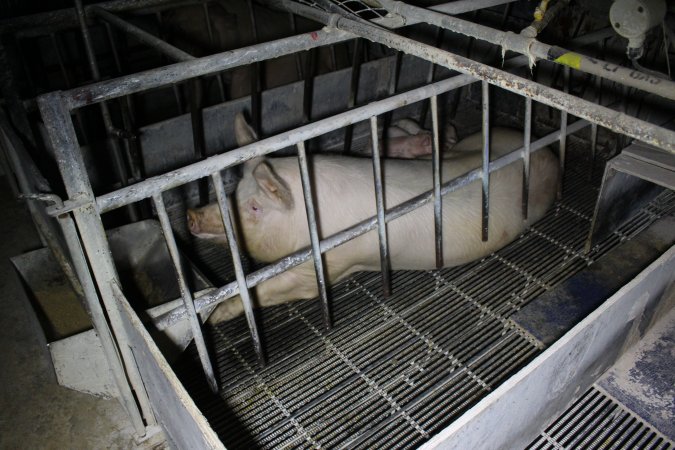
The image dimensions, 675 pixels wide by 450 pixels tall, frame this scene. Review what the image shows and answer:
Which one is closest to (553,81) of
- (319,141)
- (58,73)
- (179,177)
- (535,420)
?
(319,141)

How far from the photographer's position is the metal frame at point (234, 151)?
1.61 metres

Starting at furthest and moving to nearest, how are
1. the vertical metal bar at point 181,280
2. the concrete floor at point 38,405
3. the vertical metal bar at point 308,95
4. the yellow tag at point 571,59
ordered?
the vertical metal bar at point 308,95
the concrete floor at point 38,405
the vertical metal bar at point 181,280
the yellow tag at point 571,59

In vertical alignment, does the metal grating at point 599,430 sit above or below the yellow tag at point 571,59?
below

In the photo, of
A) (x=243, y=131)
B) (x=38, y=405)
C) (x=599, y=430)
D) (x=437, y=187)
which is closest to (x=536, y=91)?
(x=437, y=187)

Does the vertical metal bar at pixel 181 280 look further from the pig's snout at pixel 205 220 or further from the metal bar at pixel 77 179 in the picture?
the pig's snout at pixel 205 220

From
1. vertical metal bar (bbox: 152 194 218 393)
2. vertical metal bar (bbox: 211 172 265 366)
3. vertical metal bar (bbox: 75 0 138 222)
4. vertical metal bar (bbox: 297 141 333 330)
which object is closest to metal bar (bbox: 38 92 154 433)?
vertical metal bar (bbox: 152 194 218 393)

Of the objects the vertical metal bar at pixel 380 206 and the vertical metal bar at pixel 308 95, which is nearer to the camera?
the vertical metal bar at pixel 380 206

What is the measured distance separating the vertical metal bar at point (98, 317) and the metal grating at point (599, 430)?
160 centimetres

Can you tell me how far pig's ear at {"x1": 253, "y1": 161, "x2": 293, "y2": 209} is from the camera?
8.32 ft

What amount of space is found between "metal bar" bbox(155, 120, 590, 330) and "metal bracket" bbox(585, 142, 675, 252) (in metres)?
0.38

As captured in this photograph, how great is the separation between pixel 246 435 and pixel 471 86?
3.57 meters

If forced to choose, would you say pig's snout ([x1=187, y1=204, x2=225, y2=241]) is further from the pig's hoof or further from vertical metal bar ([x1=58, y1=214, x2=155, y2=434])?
vertical metal bar ([x1=58, y1=214, x2=155, y2=434])

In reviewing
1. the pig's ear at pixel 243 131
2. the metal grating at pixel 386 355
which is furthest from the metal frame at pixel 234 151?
the pig's ear at pixel 243 131

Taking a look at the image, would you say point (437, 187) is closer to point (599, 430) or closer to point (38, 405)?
point (599, 430)
